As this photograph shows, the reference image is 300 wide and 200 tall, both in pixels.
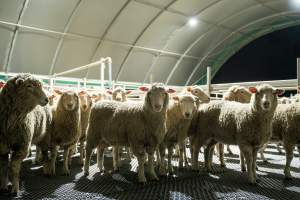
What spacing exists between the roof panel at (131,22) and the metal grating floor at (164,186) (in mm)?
8247

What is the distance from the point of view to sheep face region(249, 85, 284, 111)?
13.8 ft

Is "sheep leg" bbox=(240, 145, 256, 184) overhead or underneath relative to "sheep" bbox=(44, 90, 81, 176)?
underneath

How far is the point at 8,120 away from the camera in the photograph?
3.80m

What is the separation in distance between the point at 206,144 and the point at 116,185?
69.7 inches

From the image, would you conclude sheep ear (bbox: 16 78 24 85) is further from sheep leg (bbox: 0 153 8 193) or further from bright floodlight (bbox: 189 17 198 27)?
bright floodlight (bbox: 189 17 198 27)

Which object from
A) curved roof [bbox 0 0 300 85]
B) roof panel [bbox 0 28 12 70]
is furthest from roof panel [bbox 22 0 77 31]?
roof panel [bbox 0 28 12 70]

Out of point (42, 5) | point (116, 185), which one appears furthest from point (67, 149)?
point (42, 5)

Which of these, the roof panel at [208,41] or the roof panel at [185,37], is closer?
the roof panel at [185,37]

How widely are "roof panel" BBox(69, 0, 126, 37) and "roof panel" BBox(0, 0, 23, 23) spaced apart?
2.07 metres

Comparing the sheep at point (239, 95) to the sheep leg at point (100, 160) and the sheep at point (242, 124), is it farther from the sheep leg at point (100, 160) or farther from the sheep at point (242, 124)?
the sheep leg at point (100, 160)

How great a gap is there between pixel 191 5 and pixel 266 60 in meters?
6.99

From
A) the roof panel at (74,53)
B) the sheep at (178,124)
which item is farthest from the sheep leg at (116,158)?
the roof panel at (74,53)

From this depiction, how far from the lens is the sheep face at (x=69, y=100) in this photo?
A: 524cm

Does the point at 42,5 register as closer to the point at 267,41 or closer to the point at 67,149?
the point at 67,149
